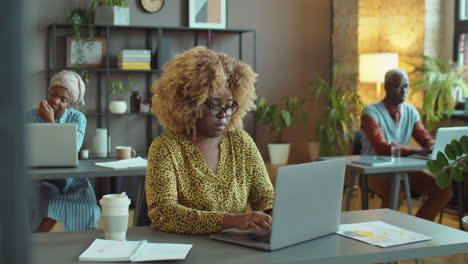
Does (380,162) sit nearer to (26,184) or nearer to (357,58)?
(357,58)

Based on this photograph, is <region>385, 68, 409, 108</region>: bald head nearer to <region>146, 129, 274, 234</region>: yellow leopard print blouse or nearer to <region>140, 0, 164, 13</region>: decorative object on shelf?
<region>146, 129, 274, 234</region>: yellow leopard print blouse

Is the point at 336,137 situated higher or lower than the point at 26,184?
lower

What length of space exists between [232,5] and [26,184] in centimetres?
650

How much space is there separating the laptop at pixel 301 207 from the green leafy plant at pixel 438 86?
13.4 feet

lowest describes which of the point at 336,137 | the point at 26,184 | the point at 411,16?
the point at 336,137

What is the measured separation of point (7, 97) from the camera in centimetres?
18

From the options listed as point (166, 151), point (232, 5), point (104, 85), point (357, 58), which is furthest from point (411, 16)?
point (166, 151)

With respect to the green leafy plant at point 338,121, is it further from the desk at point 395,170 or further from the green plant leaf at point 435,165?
the green plant leaf at point 435,165

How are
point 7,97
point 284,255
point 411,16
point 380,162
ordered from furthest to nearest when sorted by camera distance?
point 411,16 → point 380,162 → point 284,255 → point 7,97

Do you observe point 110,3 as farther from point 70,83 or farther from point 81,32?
point 70,83

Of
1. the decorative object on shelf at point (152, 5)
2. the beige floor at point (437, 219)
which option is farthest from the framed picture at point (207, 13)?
the beige floor at point (437, 219)

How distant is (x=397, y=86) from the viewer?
436 centimetres

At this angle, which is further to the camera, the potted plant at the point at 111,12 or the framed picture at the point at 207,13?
the framed picture at the point at 207,13

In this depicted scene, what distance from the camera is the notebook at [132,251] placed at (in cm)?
152
